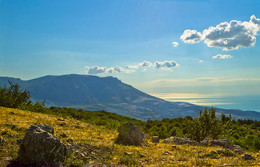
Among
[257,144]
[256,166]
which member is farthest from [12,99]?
[257,144]

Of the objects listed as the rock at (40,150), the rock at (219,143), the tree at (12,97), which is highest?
the tree at (12,97)

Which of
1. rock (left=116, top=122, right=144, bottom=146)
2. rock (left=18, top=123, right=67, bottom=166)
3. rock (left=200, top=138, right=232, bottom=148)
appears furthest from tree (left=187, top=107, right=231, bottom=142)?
rock (left=18, top=123, right=67, bottom=166)

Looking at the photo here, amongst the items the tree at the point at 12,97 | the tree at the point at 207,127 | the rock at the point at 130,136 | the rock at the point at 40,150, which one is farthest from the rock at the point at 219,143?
the tree at the point at 12,97

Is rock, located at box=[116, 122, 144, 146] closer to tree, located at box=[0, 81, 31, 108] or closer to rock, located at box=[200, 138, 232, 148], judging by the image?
rock, located at box=[200, 138, 232, 148]

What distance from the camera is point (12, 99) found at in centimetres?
2645

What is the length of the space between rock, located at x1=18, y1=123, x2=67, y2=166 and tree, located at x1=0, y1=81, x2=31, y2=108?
20628 millimetres

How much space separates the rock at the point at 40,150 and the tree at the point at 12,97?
20.6 m

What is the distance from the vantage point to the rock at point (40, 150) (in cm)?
812

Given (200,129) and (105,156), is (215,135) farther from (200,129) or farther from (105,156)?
(105,156)

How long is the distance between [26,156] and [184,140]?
13109mm

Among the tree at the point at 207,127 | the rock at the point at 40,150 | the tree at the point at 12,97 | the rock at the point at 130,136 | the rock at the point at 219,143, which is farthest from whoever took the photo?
the tree at the point at 12,97

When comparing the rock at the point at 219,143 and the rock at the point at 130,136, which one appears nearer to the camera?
the rock at the point at 130,136

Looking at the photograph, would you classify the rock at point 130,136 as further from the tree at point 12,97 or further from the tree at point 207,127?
the tree at point 12,97

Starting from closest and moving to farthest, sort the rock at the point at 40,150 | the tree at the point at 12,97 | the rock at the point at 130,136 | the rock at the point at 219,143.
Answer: the rock at the point at 40,150
the rock at the point at 130,136
the rock at the point at 219,143
the tree at the point at 12,97
